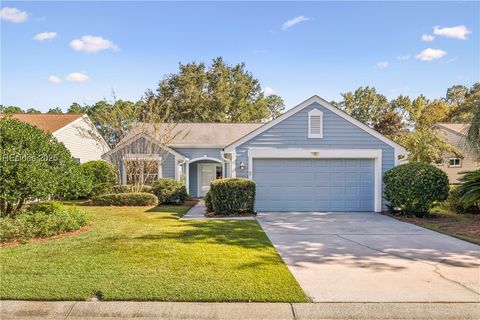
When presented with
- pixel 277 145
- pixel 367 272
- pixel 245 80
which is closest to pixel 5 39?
pixel 277 145

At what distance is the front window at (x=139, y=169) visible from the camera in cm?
1750

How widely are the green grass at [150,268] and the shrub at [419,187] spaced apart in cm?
602

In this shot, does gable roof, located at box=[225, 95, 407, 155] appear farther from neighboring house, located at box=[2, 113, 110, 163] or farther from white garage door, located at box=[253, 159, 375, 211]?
neighboring house, located at box=[2, 113, 110, 163]

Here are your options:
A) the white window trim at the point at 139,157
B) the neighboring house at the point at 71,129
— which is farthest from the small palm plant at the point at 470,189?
the neighboring house at the point at 71,129

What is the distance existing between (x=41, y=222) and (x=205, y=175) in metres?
12.9

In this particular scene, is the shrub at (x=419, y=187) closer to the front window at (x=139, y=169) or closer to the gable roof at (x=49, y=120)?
the front window at (x=139, y=169)

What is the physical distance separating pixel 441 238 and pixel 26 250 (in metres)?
9.25

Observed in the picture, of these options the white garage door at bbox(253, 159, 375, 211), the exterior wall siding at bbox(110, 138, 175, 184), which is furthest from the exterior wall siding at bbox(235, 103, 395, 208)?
the exterior wall siding at bbox(110, 138, 175, 184)

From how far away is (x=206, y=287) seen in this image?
448 cm

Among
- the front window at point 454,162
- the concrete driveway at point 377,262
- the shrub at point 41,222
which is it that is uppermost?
the front window at point 454,162

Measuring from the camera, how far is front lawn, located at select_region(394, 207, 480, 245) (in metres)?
8.77

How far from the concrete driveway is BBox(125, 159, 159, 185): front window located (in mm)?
9542

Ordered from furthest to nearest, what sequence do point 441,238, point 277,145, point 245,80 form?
point 245,80
point 277,145
point 441,238

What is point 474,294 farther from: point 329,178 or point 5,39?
point 5,39
